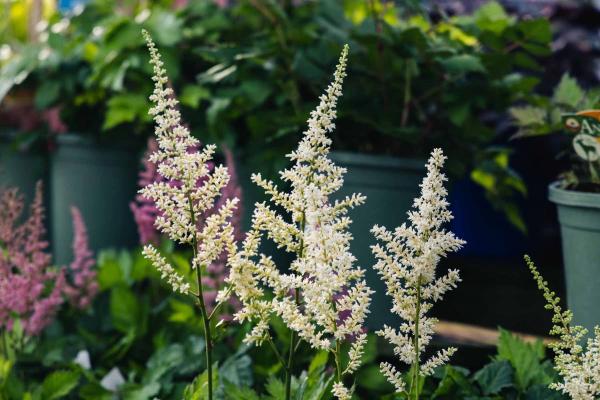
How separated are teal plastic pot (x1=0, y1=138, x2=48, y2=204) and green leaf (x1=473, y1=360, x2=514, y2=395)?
252cm

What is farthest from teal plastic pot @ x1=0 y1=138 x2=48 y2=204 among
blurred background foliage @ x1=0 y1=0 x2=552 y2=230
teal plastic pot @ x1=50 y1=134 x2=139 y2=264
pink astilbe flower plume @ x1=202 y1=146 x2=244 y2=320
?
pink astilbe flower plume @ x1=202 y1=146 x2=244 y2=320

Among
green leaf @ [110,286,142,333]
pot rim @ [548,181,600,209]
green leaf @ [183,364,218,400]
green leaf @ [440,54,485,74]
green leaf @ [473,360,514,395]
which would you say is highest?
green leaf @ [440,54,485,74]

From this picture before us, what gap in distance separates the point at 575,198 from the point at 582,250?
0.40 feet

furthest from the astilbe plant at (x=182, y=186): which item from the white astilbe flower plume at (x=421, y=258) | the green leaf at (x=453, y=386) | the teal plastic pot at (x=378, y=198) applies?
the teal plastic pot at (x=378, y=198)

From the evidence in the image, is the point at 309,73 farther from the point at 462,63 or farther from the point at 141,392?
the point at 141,392

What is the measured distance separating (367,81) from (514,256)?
1.38 meters

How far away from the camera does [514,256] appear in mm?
3793

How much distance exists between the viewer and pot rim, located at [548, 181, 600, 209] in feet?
6.05

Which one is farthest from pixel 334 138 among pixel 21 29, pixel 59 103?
pixel 21 29

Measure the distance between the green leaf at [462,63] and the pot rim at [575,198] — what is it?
20.5 inches

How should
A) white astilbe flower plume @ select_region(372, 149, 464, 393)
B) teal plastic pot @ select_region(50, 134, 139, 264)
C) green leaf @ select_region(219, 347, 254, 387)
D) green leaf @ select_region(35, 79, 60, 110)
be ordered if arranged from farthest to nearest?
teal plastic pot @ select_region(50, 134, 139, 264), green leaf @ select_region(35, 79, 60, 110), green leaf @ select_region(219, 347, 254, 387), white astilbe flower plume @ select_region(372, 149, 464, 393)

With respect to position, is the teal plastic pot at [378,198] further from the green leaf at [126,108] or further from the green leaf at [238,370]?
the green leaf at [126,108]

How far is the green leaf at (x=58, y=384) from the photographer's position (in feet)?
6.53

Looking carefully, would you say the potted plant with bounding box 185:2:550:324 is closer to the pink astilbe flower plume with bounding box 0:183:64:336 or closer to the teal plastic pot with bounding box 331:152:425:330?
the teal plastic pot with bounding box 331:152:425:330
